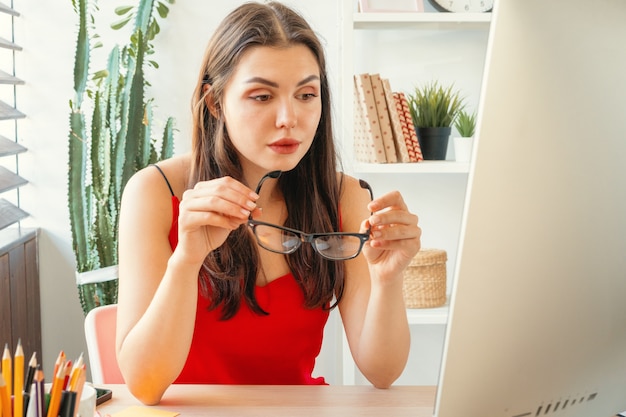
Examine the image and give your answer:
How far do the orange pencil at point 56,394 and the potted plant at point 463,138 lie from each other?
1959mm

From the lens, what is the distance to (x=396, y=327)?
1392 mm

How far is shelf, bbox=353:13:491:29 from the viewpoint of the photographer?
2.44m

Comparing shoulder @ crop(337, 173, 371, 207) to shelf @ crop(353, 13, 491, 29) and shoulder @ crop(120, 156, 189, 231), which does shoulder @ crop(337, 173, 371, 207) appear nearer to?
shoulder @ crop(120, 156, 189, 231)

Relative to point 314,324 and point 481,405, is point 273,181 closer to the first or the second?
point 314,324

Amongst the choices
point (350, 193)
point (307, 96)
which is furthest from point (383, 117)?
point (307, 96)

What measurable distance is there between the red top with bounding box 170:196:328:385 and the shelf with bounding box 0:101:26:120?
126 cm

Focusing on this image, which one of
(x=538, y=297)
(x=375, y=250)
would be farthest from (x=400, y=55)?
(x=538, y=297)

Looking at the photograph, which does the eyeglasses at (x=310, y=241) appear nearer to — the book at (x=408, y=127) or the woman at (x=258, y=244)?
the woman at (x=258, y=244)

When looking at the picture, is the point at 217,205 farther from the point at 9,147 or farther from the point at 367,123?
the point at 9,147

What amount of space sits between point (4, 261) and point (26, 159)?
475 mm

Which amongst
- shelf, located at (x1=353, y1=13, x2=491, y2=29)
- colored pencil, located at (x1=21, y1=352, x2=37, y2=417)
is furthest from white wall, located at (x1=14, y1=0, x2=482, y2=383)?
colored pencil, located at (x1=21, y1=352, x2=37, y2=417)

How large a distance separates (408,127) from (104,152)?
1.02 meters

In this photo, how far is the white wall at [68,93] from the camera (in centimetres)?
274

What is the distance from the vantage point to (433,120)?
8.43 feet
